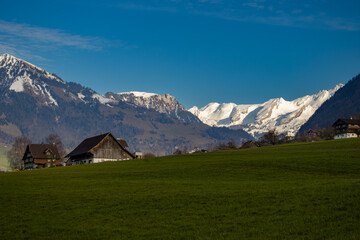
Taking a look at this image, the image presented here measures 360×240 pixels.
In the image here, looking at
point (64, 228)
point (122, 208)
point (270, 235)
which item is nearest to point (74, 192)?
point (122, 208)

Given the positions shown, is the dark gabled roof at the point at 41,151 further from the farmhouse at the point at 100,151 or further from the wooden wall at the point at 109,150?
the wooden wall at the point at 109,150

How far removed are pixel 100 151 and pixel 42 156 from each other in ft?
127

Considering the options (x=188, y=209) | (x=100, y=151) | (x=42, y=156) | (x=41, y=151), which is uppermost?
(x=41, y=151)

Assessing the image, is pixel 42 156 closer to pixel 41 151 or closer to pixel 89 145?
pixel 41 151

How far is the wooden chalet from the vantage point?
16550 cm

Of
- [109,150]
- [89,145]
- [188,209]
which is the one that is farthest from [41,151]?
[188,209]

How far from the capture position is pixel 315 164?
2186 inches

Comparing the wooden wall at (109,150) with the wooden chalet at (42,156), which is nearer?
the wooden wall at (109,150)

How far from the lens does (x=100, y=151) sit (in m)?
138

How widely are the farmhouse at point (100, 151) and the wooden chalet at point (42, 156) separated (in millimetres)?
25208

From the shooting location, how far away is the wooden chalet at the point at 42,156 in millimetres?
165500

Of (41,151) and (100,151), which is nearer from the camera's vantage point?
(100,151)

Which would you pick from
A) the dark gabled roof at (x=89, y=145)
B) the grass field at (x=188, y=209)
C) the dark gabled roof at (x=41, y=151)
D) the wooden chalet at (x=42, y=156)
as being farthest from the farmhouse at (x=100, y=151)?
the grass field at (x=188, y=209)

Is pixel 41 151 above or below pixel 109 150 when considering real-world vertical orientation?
above
